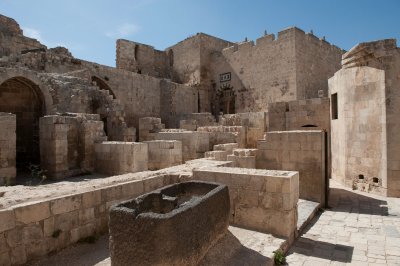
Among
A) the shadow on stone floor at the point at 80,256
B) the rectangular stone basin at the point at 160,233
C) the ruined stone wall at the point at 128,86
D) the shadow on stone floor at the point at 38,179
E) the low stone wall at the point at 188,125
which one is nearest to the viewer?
the rectangular stone basin at the point at 160,233

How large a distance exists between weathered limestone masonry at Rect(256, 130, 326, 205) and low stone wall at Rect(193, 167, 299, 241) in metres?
2.73

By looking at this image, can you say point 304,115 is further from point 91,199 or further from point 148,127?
point 91,199

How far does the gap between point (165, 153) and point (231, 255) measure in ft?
16.9

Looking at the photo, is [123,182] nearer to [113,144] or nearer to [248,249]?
[248,249]

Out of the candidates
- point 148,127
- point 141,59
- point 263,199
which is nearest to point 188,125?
point 148,127

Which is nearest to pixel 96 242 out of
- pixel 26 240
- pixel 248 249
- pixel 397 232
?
pixel 26 240

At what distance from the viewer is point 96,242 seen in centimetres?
382

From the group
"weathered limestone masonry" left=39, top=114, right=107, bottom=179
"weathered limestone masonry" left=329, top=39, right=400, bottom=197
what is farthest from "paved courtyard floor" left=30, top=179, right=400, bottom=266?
"weathered limestone masonry" left=39, top=114, right=107, bottom=179

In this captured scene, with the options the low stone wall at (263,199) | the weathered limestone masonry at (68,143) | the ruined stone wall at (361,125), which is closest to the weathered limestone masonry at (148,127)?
the weathered limestone masonry at (68,143)

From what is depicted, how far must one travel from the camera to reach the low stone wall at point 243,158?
7.59 meters

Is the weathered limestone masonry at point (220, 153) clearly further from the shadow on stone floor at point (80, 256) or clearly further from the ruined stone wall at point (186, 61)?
the ruined stone wall at point (186, 61)

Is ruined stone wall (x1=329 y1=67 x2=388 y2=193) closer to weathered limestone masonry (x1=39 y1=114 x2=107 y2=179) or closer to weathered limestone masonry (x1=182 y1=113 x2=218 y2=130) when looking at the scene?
weathered limestone masonry (x1=182 y1=113 x2=218 y2=130)

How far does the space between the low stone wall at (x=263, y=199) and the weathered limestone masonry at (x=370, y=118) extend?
535 centimetres

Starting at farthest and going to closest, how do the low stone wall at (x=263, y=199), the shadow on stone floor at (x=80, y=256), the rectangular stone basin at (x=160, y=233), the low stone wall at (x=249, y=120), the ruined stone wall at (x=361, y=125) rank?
the low stone wall at (x=249, y=120), the ruined stone wall at (x=361, y=125), the low stone wall at (x=263, y=199), the shadow on stone floor at (x=80, y=256), the rectangular stone basin at (x=160, y=233)
